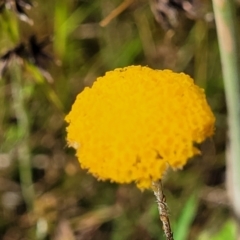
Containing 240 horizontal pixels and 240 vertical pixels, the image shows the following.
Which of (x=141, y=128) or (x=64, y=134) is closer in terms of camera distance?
(x=141, y=128)

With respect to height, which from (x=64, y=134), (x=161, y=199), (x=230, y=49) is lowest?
(x=161, y=199)

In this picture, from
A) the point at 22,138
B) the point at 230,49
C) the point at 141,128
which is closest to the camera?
the point at 141,128

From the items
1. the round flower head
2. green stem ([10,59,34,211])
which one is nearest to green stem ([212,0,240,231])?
the round flower head

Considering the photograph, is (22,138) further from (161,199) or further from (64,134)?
(161,199)

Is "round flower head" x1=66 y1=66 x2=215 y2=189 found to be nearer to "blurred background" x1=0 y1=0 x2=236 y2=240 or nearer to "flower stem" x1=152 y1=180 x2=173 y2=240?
"flower stem" x1=152 y1=180 x2=173 y2=240

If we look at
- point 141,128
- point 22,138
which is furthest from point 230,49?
point 22,138

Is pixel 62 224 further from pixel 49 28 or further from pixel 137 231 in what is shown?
pixel 49 28

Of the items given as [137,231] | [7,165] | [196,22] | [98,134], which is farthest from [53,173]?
[98,134]

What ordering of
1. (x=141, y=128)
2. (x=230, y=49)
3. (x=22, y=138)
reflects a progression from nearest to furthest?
(x=141, y=128) → (x=230, y=49) → (x=22, y=138)
